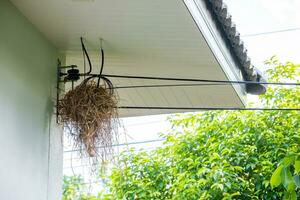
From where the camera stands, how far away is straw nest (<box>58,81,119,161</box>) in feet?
8.52

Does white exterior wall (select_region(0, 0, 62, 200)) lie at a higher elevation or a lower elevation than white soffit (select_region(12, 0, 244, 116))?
lower

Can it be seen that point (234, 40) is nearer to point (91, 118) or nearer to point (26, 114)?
point (91, 118)

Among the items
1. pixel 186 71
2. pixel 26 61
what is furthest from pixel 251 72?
pixel 26 61

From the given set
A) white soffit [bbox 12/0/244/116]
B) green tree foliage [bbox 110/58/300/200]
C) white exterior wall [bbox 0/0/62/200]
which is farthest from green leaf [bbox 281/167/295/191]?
green tree foliage [bbox 110/58/300/200]

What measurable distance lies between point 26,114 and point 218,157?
8.75ft

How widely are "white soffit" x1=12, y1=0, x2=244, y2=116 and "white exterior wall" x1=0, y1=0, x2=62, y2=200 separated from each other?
0.10 meters

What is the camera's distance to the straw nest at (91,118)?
2.60 meters

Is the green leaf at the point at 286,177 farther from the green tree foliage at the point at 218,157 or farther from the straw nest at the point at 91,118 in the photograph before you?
the green tree foliage at the point at 218,157

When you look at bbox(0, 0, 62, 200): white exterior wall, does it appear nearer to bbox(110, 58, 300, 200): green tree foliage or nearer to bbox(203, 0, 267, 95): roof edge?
bbox(203, 0, 267, 95): roof edge

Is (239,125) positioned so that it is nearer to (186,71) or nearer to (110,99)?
(186,71)

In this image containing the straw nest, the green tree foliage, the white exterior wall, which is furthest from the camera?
the green tree foliage

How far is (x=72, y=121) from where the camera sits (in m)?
2.67

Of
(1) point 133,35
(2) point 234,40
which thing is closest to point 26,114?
(1) point 133,35

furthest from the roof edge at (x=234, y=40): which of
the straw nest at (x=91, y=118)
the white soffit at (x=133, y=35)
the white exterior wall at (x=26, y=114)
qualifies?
the white exterior wall at (x=26, y=114)
